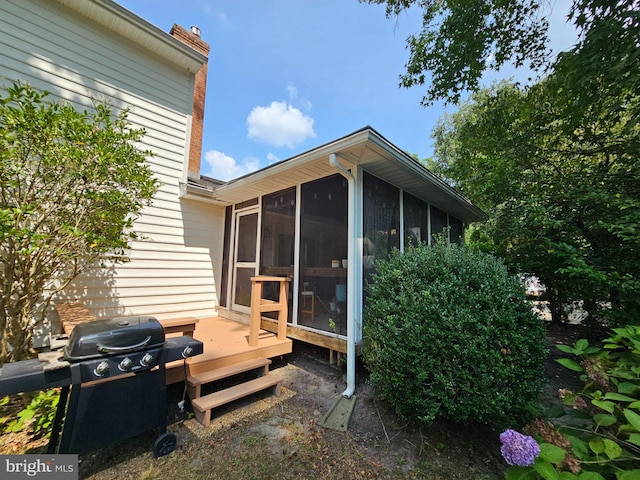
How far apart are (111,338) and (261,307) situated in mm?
1886

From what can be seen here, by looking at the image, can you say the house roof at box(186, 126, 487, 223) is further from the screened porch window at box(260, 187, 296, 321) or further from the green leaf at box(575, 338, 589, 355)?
the green leaf at box(575, 338, 589, 355)

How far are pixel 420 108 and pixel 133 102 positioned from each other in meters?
5.98

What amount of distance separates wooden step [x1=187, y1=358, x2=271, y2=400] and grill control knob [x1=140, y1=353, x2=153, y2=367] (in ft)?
2.82

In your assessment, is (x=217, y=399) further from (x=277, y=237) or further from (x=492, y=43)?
(x=492, y=43)

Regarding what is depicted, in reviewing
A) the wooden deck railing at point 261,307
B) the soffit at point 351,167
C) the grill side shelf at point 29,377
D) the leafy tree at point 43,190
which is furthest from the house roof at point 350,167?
the grill side shelf at point 29,377

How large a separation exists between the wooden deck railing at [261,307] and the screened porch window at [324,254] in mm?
290

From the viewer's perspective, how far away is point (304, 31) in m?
6.14

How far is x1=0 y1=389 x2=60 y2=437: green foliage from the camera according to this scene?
2.23m

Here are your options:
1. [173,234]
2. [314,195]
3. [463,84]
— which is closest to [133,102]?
[173,234]

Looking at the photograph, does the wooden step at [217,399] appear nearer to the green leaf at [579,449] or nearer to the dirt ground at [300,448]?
the dirt ground at [300,448]

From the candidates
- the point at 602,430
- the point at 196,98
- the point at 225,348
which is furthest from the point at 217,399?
the point at 196,98

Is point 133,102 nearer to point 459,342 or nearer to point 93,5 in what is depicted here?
point 93,5

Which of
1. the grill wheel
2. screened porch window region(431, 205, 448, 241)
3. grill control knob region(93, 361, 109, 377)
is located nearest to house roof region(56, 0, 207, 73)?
grill control knob region(93, 361, 109, 377)

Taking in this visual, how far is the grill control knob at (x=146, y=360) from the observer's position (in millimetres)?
1908
